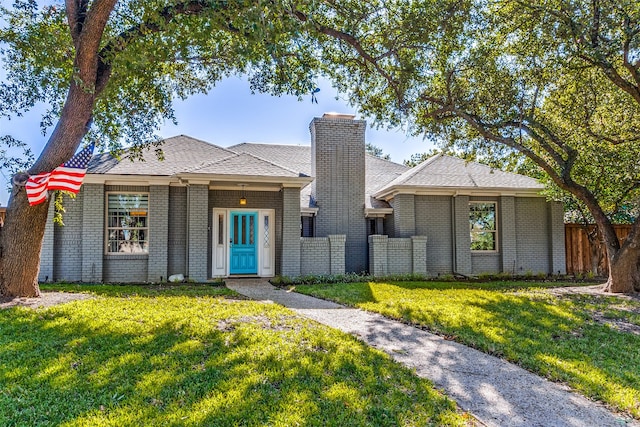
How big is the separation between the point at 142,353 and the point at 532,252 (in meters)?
14.4

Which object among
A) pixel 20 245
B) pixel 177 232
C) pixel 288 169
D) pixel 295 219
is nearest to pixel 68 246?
pixel 177 232

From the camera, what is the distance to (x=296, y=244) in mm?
12844

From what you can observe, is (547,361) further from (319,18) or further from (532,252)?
(532,252)

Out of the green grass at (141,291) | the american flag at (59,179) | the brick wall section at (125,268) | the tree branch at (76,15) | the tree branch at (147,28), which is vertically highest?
the tree branch at (76,15)

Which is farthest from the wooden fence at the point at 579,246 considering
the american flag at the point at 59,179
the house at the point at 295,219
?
the american flag at the point at 59,179

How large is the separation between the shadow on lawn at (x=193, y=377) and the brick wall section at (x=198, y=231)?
6.15 m

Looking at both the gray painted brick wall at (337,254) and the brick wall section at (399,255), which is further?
the brick wall section at (399,255)

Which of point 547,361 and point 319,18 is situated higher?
point 319,18

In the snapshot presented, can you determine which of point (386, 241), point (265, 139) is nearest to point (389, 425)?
point (386, 241)

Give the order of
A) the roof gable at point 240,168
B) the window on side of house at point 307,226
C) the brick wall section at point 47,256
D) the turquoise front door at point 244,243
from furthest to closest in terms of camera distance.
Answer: the window on side of house at point 307,226, the turquoise front door at point 244,243, the roof gable at point 240,168, the brick wall section at point 47,256

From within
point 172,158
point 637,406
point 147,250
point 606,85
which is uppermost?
point 606,85

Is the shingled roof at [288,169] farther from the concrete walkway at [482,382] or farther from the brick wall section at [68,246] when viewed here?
the concrete walkway at [482,382]

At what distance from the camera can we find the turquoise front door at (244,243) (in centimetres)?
1337

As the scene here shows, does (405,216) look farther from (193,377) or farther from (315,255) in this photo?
(193,377)
